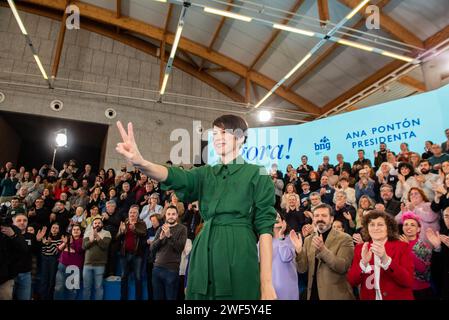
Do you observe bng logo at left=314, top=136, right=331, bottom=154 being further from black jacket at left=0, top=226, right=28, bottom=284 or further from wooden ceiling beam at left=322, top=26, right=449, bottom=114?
black jacket at left=0, top=226, right=28, bottom=284

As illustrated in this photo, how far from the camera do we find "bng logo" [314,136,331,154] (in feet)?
25.8

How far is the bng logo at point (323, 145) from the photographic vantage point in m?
7.86

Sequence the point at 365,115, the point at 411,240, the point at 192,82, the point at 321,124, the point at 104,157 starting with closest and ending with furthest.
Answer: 1. the point at 411,240
2. the point at 365,115
3. the point at 321,124
4. the point at 104,157
5. the point at 192,82

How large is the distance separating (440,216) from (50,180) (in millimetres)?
8322

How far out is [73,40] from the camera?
12.2 m

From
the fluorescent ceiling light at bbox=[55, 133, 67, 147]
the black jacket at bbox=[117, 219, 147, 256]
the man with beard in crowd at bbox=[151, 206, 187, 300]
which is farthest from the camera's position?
the fluorescent ceiling light at bbox=[55, 133, 67, 147]

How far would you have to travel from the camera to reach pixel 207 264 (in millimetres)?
1190

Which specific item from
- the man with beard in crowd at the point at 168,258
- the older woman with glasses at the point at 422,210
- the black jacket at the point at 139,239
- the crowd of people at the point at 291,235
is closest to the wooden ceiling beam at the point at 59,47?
the crowd of people at the point at 291,235

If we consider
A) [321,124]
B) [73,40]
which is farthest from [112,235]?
[73,40]

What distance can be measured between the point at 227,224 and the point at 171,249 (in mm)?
3281

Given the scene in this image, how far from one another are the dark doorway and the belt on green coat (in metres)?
11.5

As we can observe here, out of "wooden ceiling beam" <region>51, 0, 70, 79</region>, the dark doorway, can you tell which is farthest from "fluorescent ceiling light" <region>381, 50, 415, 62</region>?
"wooden ceiling beam" <region>51, 0, 70, 79</region>

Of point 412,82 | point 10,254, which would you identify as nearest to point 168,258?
point 10,254
